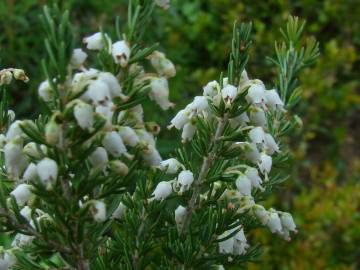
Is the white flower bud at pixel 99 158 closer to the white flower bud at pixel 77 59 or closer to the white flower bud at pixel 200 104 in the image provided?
the white flower bud at pixel 77 59

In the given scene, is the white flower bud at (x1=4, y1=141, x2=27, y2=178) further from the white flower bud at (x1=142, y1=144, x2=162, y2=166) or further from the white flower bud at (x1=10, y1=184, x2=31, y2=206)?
the white flower bud at (x1=142, y1=144, x2=162, y2=166)

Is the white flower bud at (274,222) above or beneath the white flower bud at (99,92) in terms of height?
beneath

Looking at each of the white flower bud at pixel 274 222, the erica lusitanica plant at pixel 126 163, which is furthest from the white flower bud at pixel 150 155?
the white flower bud at pixel 274 222

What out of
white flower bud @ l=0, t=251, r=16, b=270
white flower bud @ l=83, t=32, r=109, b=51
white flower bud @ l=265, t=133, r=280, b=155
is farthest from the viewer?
white flower bud @ l=265, t=133, r=280, b=155

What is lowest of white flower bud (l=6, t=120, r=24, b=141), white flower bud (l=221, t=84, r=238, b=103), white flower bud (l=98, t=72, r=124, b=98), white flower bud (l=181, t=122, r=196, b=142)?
white flower bud (l=181, t=122, r=196, b=142)

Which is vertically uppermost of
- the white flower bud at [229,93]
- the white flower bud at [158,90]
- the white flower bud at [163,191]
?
the white flower bud at [158,90]

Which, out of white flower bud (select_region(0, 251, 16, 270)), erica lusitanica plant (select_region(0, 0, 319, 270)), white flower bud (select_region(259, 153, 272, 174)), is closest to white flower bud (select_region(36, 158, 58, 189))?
erica lusitanica plant (select_region(0, 0, 319, 270))
